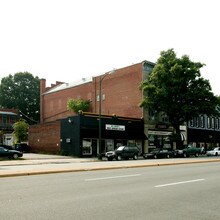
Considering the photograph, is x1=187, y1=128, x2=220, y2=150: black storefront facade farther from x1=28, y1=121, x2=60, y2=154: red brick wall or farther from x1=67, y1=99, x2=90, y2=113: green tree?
x1=28, y1=121, x2=60, y2=154: red brick wall

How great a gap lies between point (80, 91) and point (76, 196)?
5660 centimetres

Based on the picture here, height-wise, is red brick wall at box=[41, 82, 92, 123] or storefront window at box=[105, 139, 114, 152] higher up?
red brick wall at box=[41, 82, 92, 123]

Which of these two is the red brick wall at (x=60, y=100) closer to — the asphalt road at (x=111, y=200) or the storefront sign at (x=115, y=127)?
the storefront sign at (x=115, y=127)

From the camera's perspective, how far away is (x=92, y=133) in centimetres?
4531

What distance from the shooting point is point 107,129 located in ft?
154

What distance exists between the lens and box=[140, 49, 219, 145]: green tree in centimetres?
4772

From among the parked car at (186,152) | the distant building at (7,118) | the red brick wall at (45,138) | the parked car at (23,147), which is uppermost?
the distant building at (7,118)

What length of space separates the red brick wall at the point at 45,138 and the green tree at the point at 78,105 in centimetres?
985

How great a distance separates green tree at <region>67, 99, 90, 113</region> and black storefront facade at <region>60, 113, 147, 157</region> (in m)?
13.5

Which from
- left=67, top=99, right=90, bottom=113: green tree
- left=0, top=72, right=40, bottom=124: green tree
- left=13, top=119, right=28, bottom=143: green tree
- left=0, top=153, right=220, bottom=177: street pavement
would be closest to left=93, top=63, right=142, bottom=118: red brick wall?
left=67, top=99, right=90, bottom=113: green tree

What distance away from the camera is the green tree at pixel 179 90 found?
47719mm

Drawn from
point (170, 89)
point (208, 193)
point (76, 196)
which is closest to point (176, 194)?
point (208, 193)

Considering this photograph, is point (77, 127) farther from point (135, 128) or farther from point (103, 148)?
point (135, 128)

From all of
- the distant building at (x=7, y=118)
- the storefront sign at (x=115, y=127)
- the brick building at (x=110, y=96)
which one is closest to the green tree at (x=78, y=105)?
the brick building at (x=110, y=96)
